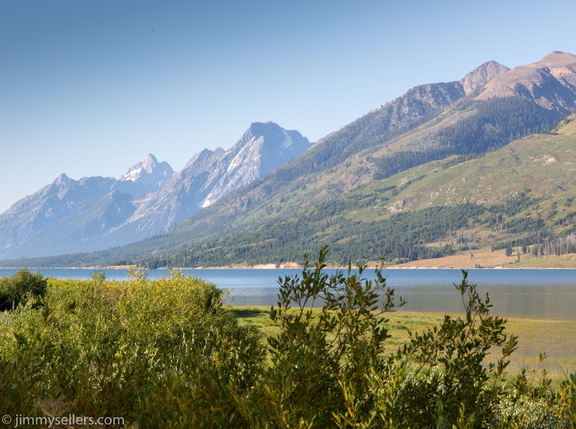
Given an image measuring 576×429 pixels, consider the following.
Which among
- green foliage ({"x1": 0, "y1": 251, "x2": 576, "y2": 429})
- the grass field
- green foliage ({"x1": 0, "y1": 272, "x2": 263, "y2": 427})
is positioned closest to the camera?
green foliage ({"x1": 0, "y1": 251, "x2": 576, "y2": 429})

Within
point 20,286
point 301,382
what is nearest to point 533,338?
point 20,286

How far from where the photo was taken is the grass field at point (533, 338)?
30.1 m

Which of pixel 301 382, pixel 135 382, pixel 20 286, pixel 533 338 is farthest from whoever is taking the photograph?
pixel 533 338

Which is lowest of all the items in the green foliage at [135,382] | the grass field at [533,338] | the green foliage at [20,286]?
the grass field at [533,338]

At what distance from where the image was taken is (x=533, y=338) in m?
43.5

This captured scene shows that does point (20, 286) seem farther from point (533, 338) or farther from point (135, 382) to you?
point (533, 338)

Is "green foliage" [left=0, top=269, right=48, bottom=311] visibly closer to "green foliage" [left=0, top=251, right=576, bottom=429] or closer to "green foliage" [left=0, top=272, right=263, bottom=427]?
"green foliage" [left=0, top=272, right=263, bottom=427]

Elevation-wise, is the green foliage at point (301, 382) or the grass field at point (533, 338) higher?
the green foliage at point (301, 382)

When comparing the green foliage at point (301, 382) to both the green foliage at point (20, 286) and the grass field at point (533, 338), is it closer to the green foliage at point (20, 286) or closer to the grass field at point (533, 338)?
the grass field at point (533, 338)

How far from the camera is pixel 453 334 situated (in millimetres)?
7309

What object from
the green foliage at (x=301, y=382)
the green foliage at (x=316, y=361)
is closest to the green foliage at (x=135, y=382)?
the green foliage at (x=301, y=382)

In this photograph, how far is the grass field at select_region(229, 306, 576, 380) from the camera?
98.6 feet

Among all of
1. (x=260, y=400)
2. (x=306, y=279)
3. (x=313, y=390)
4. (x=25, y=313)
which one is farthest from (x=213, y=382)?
(x=25, y=313)

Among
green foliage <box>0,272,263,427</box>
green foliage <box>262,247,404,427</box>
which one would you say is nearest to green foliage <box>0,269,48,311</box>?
green foliage <box>0,272,263,427</box>
